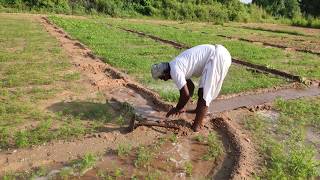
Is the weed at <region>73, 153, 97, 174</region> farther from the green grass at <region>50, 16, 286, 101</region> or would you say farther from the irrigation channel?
the green grass at <region>50, 16, 286, 101</region>

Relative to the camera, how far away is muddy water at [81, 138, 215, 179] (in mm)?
4934

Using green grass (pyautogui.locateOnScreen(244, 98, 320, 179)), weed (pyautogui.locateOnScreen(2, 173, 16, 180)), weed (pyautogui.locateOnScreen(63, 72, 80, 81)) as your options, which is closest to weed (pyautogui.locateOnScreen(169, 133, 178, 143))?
green grass (pyautogui.locateOnScreen(244, 98, 320, 179))

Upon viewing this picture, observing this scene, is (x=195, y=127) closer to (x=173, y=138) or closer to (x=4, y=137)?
(x=173, y=138)

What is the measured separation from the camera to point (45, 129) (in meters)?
6.10

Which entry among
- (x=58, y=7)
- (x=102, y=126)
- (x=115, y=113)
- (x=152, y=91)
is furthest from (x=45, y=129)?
(x=58, y=7)

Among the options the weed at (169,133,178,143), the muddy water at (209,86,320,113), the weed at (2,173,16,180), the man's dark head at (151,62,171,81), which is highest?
the man's dark head at (151,62,171,81)

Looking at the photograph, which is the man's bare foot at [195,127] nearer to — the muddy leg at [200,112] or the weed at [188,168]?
the muddy leg at [200,112]

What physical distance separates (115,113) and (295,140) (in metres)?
2.93

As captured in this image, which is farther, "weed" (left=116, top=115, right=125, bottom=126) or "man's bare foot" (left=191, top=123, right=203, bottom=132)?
"weed" (left=116, top=115, right=125, bottom=126)

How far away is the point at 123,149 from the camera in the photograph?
5547mm

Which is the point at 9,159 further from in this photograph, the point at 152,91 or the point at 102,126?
the point at 152,91

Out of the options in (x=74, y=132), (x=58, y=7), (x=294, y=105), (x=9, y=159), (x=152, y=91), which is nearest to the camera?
(x=9, y=159)

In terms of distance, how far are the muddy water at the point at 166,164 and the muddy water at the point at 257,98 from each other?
6.49ft

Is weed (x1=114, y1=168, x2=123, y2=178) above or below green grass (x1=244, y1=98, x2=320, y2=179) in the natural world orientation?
below
